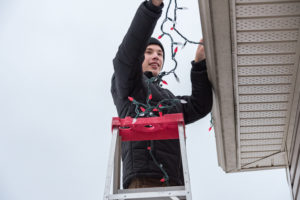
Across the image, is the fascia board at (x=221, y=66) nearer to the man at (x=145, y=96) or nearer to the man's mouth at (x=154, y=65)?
the man at (x=145, y=96)

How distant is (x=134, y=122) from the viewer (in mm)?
2520

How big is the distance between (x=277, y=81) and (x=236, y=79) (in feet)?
1.10

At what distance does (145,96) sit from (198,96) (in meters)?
0.49

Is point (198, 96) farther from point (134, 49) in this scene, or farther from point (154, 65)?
point (134, 49)

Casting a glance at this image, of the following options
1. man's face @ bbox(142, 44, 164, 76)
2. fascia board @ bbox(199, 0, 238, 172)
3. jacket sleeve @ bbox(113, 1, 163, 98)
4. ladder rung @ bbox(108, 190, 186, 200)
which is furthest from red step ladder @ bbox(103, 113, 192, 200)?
man's face @ bbox(142, 44, 164, 76)

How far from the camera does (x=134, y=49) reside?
271 cm

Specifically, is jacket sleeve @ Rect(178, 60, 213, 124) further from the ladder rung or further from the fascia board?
the ladder rung

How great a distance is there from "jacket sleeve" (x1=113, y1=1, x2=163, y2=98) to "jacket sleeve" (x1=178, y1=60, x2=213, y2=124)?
19.4 inches

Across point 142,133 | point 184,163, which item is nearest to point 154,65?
point 142,133

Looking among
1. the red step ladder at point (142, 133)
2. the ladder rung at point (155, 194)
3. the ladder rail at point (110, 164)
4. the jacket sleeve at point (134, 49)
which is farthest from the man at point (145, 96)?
the ladder rung at point (155, 194)

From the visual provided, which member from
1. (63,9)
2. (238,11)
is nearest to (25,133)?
(63,9)

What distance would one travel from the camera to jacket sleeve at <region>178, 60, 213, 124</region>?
10.3ft

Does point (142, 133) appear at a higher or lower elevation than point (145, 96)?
lower

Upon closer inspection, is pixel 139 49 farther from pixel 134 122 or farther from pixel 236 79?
pixel 236 79
